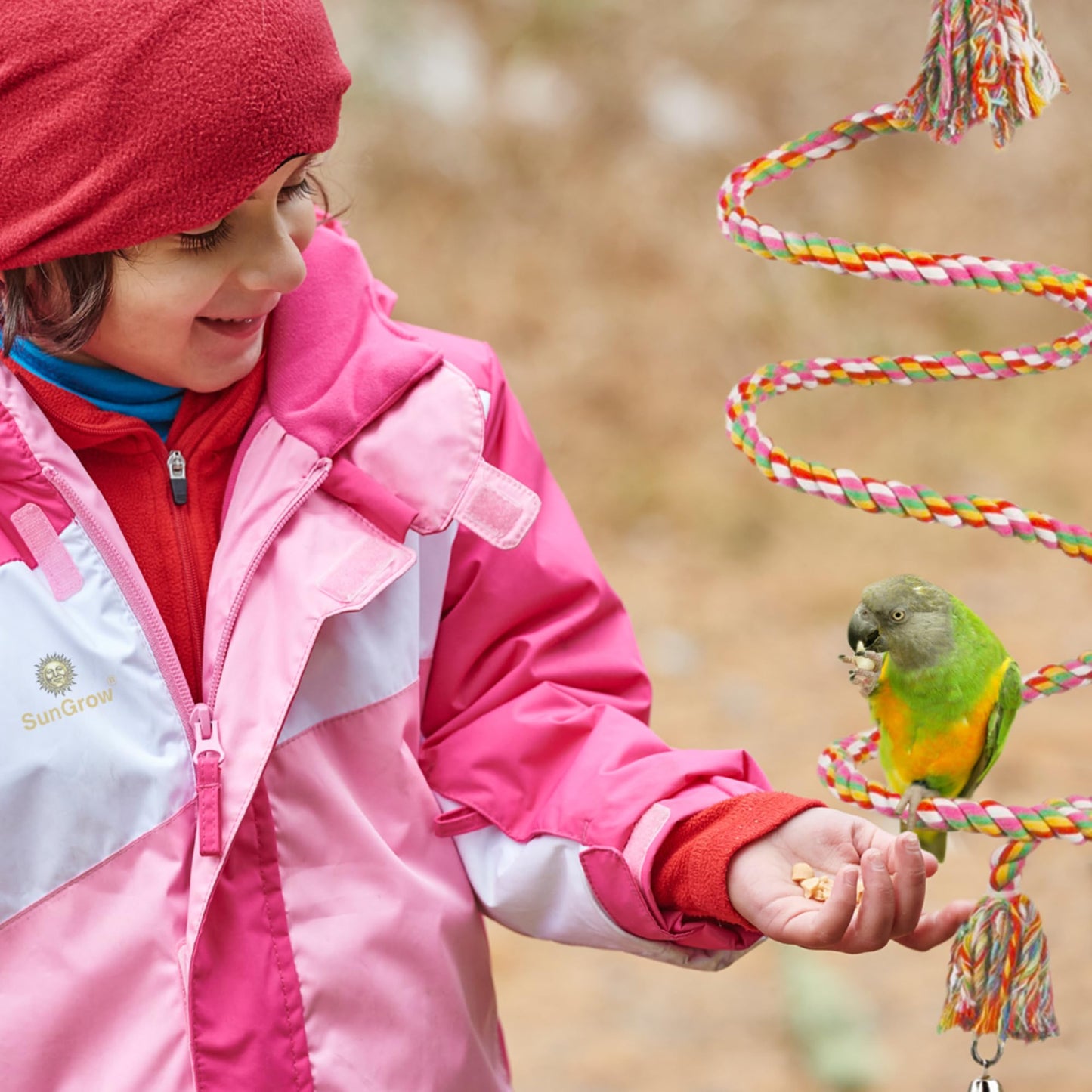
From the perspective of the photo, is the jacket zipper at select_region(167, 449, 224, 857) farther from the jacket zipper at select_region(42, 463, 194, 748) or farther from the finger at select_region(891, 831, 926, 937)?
the finger at select_region(891, 831, 926, 937)

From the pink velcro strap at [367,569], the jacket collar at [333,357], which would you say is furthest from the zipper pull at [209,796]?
the jacket collar at [333,357]

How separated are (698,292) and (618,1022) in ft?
8.97

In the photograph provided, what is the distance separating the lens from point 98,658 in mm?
1136

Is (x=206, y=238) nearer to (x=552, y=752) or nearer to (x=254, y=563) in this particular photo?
(x=254, y=563)

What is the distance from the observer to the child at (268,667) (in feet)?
3.56

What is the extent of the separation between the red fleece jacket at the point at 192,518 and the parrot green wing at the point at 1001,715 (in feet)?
0.56

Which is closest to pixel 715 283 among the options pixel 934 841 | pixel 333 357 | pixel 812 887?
pixel 934 841

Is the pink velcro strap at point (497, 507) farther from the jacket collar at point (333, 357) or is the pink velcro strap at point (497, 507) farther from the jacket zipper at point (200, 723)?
the jacket zipper at point (200, 723)

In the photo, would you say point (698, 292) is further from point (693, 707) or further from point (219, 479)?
point (219, 479)

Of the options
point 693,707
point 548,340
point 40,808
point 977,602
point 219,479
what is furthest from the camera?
point 548,340

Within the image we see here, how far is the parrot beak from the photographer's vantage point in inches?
49.0

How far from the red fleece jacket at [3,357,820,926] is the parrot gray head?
156mm

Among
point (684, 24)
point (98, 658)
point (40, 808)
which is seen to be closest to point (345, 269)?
point (98, 658)

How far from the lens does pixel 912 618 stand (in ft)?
4.00
